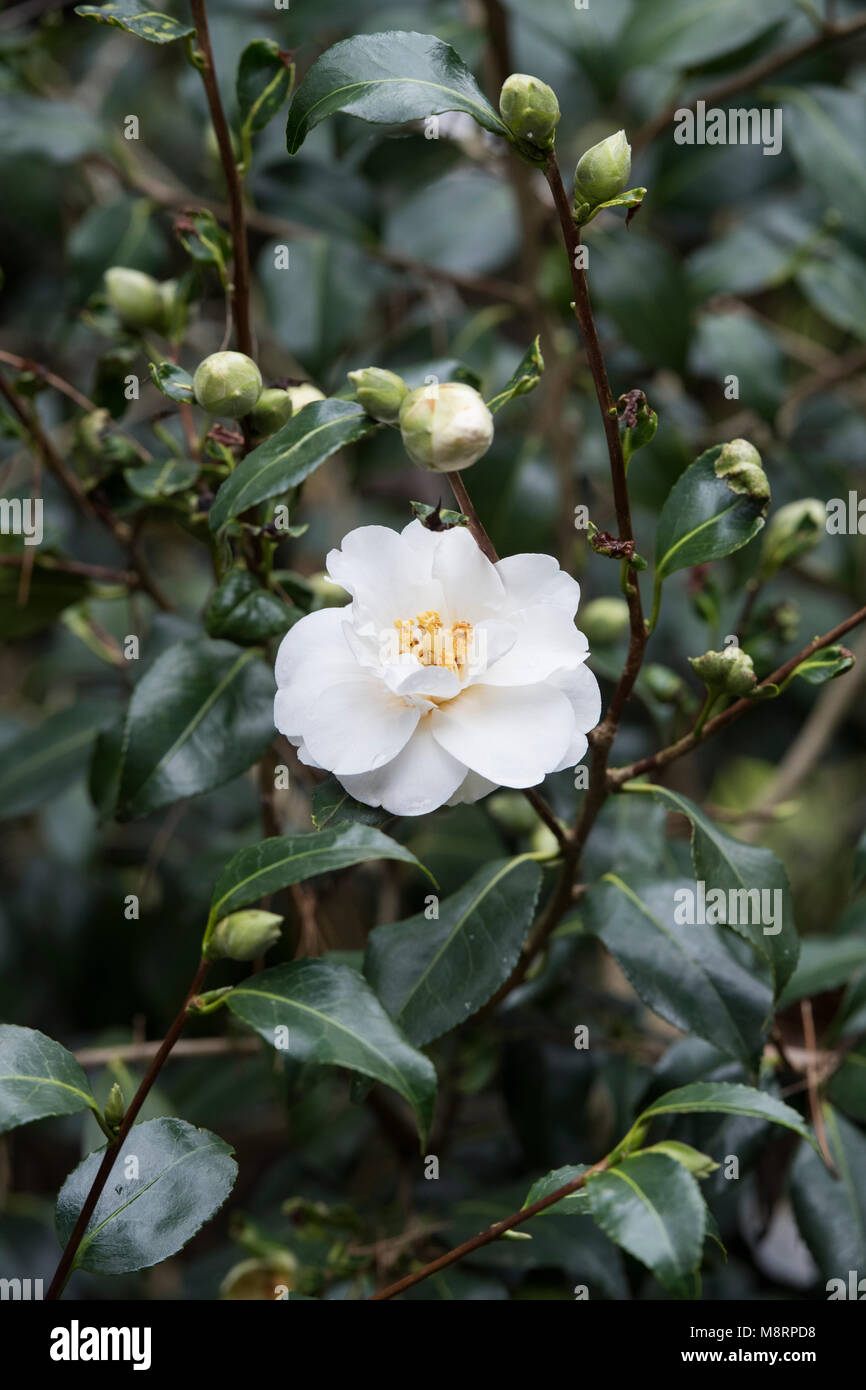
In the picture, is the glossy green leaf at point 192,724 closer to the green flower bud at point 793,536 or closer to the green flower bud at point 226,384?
the green flower bud at point 226,384

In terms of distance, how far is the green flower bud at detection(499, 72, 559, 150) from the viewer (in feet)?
1.75

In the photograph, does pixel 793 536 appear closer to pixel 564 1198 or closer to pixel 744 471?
pixel 744 471

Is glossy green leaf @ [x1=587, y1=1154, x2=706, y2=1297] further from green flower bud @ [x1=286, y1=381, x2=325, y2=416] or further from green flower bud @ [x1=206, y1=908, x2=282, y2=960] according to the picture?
green flower bud @ [x1=286, y1=381, x2=325, y2=416]

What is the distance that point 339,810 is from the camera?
593 mm

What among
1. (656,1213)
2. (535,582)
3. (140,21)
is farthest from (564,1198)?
(140,21)

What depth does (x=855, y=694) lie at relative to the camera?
1.47 m

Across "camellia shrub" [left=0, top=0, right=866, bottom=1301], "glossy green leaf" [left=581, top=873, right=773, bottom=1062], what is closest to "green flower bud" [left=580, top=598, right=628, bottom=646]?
"camellia shrub" [left=0, top=0, right=866, bottom=1301]

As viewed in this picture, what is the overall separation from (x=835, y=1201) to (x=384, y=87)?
2.48ft

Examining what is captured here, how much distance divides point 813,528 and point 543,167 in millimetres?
390

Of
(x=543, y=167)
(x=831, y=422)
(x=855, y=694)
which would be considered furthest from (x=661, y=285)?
(x=543, y=167)

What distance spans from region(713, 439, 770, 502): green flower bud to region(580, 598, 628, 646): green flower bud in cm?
36

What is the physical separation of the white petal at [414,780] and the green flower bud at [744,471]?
211 millimetres
